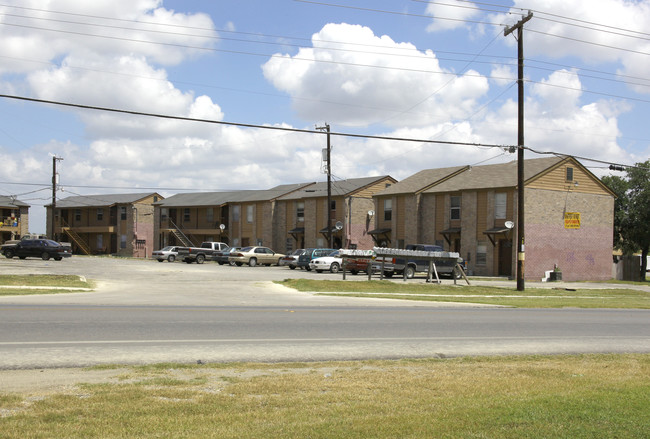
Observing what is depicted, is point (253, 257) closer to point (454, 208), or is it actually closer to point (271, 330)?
point (454, 208)

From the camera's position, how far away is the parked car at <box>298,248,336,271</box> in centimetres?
4375

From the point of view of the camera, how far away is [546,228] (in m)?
41.9

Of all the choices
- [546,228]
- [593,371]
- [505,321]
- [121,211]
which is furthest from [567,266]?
[121,211]

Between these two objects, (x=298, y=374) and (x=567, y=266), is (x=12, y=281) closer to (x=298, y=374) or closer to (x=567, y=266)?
(x=298, y=374)

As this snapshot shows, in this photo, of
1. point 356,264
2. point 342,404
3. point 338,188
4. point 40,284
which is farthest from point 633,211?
point 342,404

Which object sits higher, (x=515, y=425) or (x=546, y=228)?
(x=546, y=228)

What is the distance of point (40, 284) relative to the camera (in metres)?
24.6

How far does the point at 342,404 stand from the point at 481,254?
38223 millimetres

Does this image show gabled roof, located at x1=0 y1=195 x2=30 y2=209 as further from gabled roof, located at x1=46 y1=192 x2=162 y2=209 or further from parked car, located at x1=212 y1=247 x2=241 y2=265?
parked car, located at x1=212 y1=247 x2=241 y2=265

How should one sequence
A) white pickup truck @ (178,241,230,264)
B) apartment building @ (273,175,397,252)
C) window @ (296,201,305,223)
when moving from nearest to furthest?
white pickup truck @ (178,241,230,264)
apartment building @ (273,175,397,252)
window @ (296,201,305,223)

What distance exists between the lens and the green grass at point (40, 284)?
851 inches

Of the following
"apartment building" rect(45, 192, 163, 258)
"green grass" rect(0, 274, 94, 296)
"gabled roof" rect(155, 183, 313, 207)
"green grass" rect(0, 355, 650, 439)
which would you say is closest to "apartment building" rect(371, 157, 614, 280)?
"gabled roof" rect(155, 183, 313, 207)

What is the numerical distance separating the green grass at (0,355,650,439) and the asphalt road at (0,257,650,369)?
1514 mm

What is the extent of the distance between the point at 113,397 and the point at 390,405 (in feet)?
9.68
